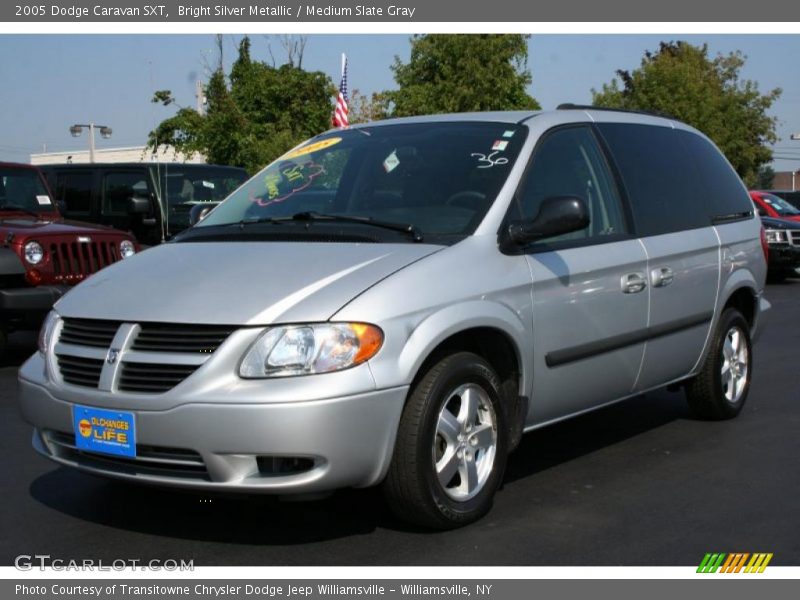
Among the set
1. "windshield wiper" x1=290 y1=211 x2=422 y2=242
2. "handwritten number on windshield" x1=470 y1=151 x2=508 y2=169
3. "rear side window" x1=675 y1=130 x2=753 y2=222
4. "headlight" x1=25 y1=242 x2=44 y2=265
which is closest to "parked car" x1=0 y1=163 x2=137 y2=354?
"headlight" x1=25 y1=242 x2=44 y2=265

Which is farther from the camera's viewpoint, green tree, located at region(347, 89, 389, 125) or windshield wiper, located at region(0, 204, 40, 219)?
green tree, located at region(347, 89, 389, 125)

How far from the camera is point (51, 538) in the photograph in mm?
4609

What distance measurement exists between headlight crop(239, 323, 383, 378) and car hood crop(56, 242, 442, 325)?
0.05 metres

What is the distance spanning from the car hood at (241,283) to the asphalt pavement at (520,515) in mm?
821

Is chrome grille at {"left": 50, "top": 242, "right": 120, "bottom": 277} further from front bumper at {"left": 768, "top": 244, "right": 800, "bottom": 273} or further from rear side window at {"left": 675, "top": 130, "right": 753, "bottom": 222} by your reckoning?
front bumper at {"left": 768, "top": 244, "right": 800, "bottom": 273}

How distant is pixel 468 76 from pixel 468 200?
26834 millimetres

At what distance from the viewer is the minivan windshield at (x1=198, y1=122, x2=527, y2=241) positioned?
203 inches

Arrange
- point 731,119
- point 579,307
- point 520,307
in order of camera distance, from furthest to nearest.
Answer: point 731,119, point 579,307, point 520,307

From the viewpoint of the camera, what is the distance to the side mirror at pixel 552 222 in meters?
4.95

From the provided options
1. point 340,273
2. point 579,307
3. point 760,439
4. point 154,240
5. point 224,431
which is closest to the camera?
point 224,431

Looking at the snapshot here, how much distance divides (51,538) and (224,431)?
107 cm

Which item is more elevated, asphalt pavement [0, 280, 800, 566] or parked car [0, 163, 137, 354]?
parked car [0, 163, 137, 354]

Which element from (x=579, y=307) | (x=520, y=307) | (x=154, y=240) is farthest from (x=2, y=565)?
(x=154, y=240)

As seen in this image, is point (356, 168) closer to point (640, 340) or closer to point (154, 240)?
point (640, 340)
